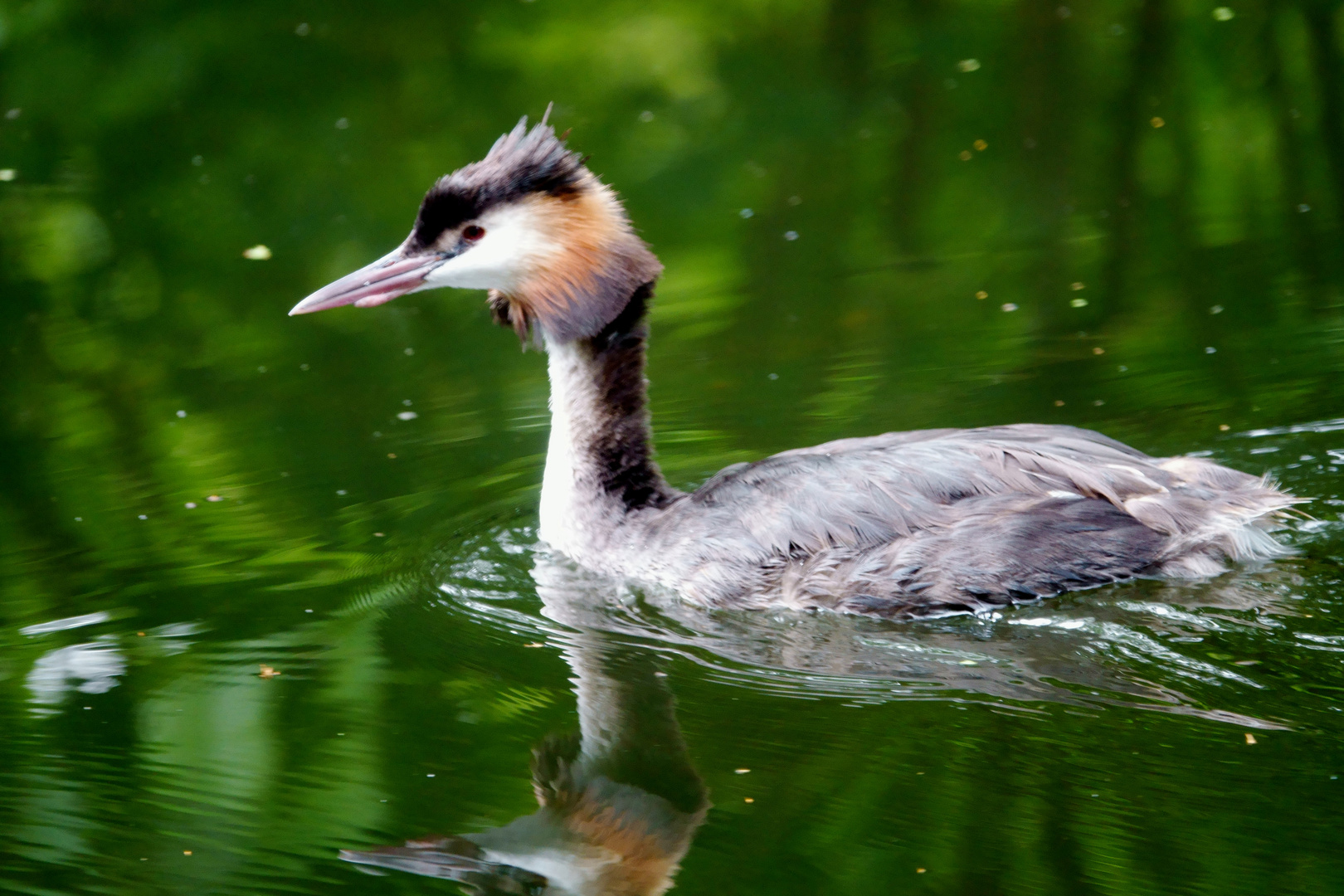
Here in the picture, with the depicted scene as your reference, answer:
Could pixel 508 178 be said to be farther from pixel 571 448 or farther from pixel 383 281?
pixel 571 448

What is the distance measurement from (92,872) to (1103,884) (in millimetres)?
2698

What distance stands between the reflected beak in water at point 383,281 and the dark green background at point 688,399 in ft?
3.45

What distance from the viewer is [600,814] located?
15.2ft

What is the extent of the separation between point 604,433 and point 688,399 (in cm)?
171

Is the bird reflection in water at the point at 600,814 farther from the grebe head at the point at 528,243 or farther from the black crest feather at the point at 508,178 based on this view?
the black crest feather at the point at 508,178

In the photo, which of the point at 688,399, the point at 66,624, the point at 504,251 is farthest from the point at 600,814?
the point at 688,399

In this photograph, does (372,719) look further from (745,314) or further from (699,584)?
(745,314)

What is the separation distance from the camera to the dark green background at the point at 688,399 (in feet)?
14.9

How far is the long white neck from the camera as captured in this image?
6109 mm

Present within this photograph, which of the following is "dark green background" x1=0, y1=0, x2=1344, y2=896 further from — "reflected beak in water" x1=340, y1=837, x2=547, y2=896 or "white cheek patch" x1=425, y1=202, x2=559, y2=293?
"white cheek patch" x1=425, y1=202, x2=559, y2=293

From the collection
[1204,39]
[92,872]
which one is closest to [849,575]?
[92,872]

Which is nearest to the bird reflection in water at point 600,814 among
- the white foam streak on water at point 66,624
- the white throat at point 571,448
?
the white throat at point 571,448

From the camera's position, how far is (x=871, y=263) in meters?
9.53

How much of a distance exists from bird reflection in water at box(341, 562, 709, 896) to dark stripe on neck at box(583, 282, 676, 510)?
0.85 metres
